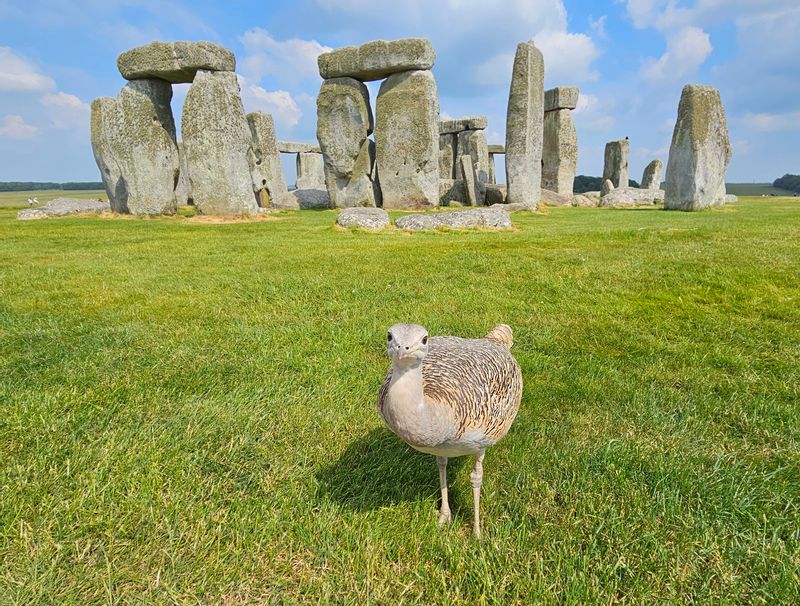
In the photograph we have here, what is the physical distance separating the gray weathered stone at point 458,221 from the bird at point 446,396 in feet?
24.8

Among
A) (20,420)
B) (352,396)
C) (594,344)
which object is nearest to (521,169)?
(594,344)

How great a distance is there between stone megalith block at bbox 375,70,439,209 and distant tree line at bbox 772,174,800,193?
45.1 meters

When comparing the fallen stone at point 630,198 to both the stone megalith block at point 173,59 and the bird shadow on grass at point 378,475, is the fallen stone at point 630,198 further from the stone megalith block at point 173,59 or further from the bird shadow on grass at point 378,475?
the bird shadow on grass at point 378,475

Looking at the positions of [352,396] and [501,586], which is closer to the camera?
[501,586]

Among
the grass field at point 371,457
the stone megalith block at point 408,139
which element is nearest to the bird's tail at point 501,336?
the grass field at point 371,457

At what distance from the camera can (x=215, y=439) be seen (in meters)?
2.14

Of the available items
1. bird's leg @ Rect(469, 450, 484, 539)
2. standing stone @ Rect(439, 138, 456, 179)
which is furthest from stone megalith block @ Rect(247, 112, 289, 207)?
bird's leg @ Rect(469, 450, 484, 539)

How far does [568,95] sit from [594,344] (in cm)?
1955

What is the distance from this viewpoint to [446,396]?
1473 mm

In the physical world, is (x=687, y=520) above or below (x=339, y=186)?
below

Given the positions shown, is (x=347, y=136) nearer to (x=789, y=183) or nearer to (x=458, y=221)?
(x=458, y=221)

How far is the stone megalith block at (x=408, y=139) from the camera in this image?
46.0ft

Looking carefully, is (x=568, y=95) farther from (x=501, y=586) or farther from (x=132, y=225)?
(x=501, y=586)

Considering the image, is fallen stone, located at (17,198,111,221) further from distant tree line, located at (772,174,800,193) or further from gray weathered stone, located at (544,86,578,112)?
distant tree line, located at (772,174,800,193)
